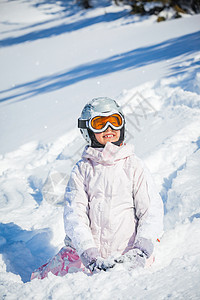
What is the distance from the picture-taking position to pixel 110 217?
6.24 feet

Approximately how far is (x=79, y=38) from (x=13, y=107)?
394 inches

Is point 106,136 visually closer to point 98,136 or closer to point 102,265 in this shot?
point 98,136

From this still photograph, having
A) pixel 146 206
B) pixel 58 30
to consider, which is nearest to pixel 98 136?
pixel 146 206

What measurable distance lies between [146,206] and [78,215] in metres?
0.46

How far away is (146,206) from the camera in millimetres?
1909

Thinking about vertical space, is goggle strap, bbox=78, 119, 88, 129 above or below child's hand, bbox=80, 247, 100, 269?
above

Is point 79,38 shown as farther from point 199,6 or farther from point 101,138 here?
point 101,138

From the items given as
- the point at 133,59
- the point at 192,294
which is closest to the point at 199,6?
the point at 133,59

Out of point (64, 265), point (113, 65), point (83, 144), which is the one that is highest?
point (64, 265)

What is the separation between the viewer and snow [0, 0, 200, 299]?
1482 millimetres

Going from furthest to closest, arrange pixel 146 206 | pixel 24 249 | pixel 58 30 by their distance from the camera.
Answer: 1. pixel 58 30
2. pixel 24 249
3. pixel 146 206

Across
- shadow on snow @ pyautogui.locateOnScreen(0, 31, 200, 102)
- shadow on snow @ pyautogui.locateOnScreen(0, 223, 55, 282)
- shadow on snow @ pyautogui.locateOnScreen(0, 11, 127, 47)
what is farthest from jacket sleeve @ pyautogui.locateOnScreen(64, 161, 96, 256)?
shadow on snow @ pyautogui.locateOnScreen(0, 11, 127, 47)

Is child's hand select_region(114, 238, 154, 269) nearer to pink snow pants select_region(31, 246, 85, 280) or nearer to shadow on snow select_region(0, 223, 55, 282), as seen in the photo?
pink snow pants select_region(31, 246, 85, 280)

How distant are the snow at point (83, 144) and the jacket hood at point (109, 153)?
65cm
